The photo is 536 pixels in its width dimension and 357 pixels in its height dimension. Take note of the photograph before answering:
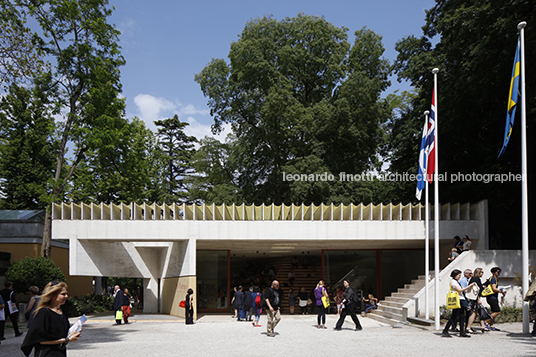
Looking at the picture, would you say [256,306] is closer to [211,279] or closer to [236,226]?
[236,226]

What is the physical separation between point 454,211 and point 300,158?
11.6 m

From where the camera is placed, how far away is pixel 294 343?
38.4ft

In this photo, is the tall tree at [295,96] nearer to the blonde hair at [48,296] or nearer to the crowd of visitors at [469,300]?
the crowd of visitors at [469,300]

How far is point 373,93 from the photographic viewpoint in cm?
3203

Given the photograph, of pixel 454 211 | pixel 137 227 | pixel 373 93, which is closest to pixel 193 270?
pixel 137 227

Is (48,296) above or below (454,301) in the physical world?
above

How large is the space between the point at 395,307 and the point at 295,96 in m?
20.8

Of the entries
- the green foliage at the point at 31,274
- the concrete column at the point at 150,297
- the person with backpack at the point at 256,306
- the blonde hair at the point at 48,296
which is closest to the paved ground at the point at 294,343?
the person with backpack at the point at 256,306

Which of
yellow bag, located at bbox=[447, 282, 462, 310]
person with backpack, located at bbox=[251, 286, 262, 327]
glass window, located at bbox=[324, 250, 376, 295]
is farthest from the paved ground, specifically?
glass window, located at bbox=[324, 250, 376, 295]

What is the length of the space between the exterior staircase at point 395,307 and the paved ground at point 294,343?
240 cm

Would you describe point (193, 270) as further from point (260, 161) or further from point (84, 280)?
point (260, 161)

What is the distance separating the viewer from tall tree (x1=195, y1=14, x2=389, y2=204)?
32.0m

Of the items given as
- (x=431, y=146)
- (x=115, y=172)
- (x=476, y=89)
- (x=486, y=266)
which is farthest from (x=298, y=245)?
(x=115, y=172)

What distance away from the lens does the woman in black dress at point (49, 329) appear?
194 inches
